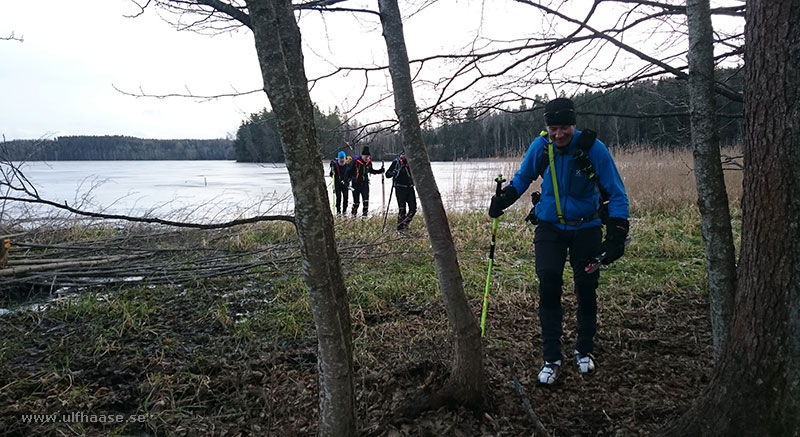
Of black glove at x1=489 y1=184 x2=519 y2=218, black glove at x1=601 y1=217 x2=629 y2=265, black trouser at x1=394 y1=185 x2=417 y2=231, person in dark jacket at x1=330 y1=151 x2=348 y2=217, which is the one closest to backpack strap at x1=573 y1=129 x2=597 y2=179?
black glove at x1=601 y1=217 x2=629 y2=265

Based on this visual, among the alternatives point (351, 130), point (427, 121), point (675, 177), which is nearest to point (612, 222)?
point (427, 121)

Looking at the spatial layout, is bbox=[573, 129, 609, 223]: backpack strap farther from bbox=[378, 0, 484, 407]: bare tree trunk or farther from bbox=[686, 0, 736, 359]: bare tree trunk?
bbox=[378, 0, 484, 407]: bare tree trunk

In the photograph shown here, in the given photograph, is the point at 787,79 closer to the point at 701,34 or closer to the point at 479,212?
the point at 701,34

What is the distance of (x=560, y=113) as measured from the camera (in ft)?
9.84

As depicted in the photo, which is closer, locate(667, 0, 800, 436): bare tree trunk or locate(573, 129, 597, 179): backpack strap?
locate(667, 0, 800, 436): bare tree trunk

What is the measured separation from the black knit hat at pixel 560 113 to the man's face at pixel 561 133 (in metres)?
0.03

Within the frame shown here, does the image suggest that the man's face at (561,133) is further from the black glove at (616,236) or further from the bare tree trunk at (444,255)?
the bare tree trunk at (444,255)

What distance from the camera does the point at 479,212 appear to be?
11.0 m

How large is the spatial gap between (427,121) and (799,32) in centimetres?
242

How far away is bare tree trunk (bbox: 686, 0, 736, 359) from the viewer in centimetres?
247

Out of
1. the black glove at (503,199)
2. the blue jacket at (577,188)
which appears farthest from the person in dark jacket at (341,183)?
the blue jacket at (577,188)

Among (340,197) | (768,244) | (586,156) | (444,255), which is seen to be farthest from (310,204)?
(340,197)

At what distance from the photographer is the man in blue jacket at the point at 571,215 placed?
3023 mm

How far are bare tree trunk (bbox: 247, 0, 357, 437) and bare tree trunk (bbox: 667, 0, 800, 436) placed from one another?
1641 millimetres
